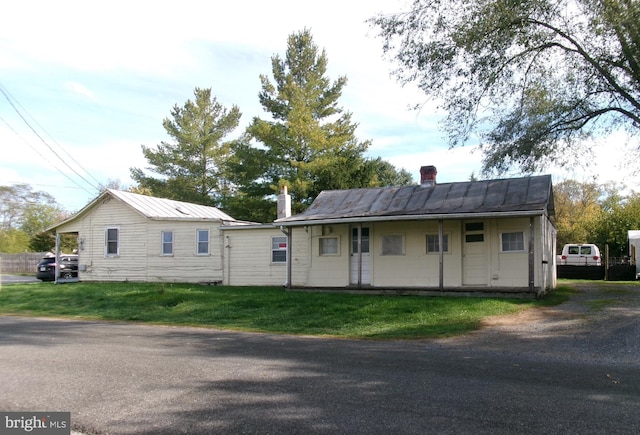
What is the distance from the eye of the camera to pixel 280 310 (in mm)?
14211

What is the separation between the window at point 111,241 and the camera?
2450 centimetres

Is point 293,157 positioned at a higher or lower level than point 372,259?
higher

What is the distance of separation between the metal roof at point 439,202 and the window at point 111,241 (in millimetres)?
Result: 9936

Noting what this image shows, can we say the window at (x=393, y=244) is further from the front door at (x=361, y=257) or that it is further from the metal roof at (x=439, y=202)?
the metal roof at (x=439, y=202)

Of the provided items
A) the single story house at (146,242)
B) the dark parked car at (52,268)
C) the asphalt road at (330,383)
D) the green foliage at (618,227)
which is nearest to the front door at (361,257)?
the single story house at (146,242)

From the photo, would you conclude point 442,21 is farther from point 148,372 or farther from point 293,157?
point 293,157

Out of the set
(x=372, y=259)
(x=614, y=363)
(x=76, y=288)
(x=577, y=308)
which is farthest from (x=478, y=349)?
Answer: (x=76, y=288)

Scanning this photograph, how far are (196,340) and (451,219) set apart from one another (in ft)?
34.8

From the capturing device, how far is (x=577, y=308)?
45.0 feet

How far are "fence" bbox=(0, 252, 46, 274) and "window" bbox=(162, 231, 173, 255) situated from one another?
2068cm

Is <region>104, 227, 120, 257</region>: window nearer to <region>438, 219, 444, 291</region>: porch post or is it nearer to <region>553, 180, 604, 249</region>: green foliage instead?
<region>438, 219, 444, 291</region>: porch post

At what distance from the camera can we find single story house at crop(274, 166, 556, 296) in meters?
16.6

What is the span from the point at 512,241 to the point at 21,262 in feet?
123

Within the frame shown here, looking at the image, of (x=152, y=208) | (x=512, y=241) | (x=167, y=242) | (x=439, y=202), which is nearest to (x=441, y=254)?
(x=439, y=202)
